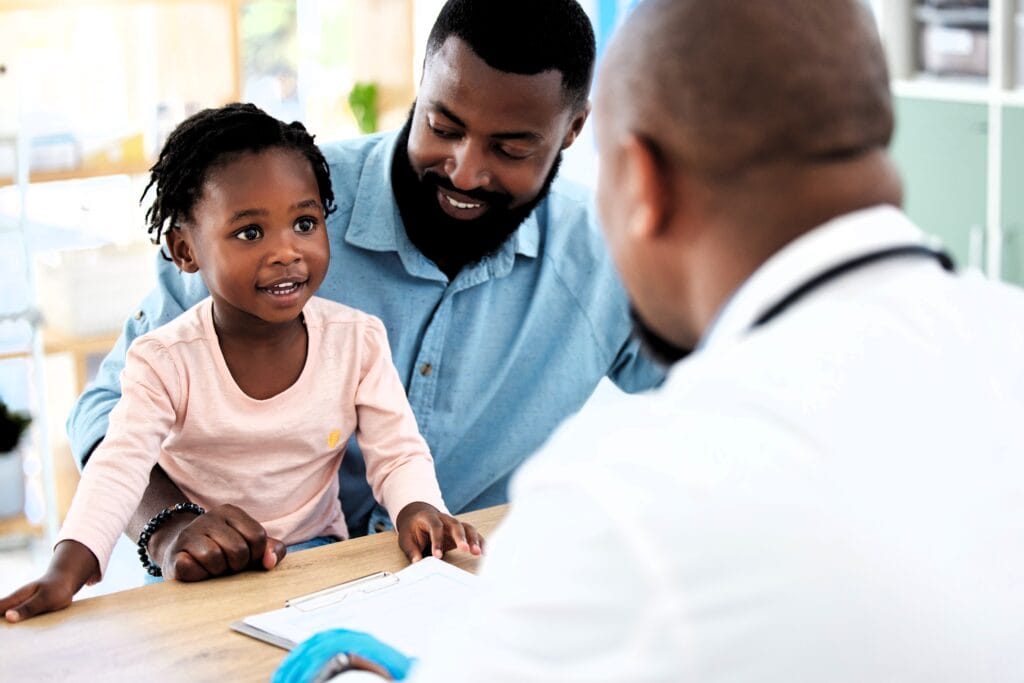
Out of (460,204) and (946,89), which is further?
(946,89)

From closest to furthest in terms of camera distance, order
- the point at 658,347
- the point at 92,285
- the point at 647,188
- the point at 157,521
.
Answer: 1. the point at 647,188
2. the point at 658,347
3. the point at 157,521
4. the point at 92,285

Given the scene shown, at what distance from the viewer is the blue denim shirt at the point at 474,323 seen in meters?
1.90

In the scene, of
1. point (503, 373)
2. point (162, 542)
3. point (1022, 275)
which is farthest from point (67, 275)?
point (1022, 275)

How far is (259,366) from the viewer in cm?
165

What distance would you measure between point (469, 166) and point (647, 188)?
100 cm

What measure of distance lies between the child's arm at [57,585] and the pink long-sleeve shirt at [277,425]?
0.16 meters

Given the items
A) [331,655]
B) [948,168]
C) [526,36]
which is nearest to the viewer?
[331,655]

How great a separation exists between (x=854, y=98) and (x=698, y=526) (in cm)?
30

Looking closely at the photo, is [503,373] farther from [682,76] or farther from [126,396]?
[682,76]

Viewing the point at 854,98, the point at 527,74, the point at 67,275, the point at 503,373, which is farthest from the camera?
the point at 67,275

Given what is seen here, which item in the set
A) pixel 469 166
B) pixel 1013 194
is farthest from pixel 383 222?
pixel 1013 194

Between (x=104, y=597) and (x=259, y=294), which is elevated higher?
(x=259, y=294)

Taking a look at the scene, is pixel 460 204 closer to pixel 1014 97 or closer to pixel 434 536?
pixel 434 536

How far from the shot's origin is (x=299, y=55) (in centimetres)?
388
